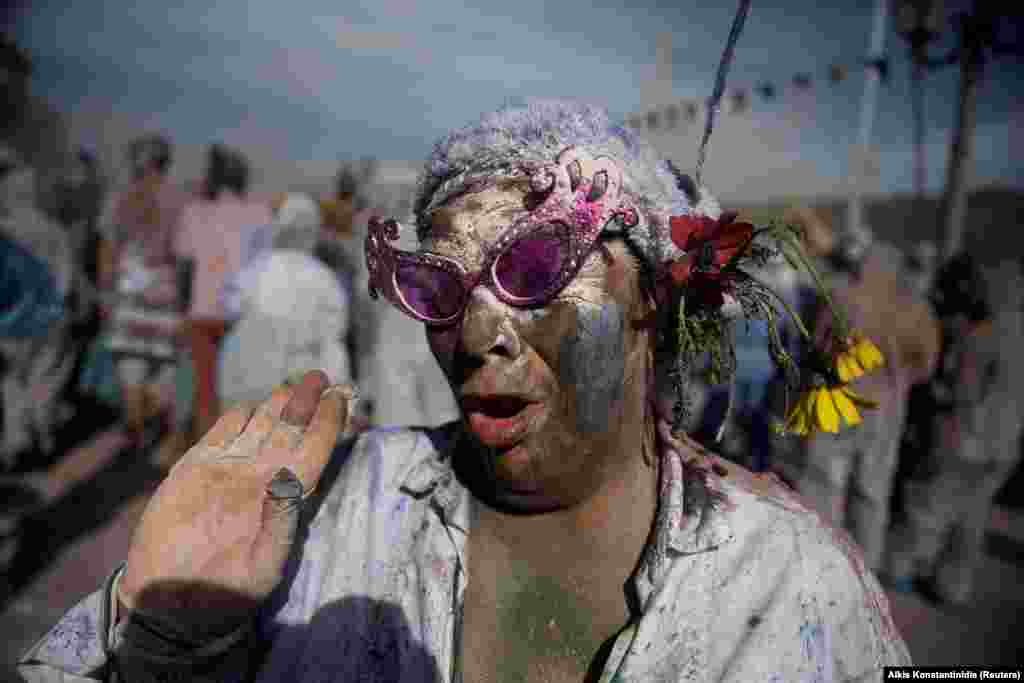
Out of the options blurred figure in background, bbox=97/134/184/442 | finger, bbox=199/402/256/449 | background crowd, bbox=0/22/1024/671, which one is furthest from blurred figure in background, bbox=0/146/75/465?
finger, bbox=199/402/256/449

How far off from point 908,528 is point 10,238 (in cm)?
721

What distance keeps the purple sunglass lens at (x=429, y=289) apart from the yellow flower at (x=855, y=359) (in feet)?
3.21

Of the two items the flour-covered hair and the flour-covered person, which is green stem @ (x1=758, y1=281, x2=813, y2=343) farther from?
the flour-covered hair

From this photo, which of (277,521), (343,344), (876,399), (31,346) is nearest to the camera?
(277,521)

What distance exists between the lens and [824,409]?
1.69m

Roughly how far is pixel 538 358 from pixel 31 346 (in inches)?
223

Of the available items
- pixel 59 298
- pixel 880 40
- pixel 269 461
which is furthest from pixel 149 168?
pixel 880 40

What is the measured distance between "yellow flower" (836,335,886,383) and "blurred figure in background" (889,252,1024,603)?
11.6 ft

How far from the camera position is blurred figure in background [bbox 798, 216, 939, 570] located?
4285 mm

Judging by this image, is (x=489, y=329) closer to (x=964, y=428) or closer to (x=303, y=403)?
(x=303, y=403)

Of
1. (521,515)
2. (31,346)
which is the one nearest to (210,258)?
(31,346)

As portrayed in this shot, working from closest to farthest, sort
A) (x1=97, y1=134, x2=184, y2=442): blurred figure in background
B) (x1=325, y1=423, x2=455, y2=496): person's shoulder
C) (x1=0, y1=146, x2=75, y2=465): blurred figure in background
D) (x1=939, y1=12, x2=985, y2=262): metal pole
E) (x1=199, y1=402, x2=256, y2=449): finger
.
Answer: (x1=199, y1=402, x2=256, y2=449): finger < (x1=325, y1=423, x2=455, y2=496): person's shoulder < (x1=0, y1=146, x2=75, y2=465): blurred figure in background < (x1=97, y1=134, x2=184, y2=442): blurred figure in background < (x1=939, y1=12, x2=985, y2=262): metal pole

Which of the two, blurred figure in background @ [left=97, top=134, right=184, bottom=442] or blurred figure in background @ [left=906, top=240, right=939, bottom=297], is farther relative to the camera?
blurred figure in background @ [left=906, top=240, right=939, bottom=297]

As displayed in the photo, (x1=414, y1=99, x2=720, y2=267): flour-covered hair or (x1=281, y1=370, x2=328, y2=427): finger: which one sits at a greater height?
(x1=414, y1=99, x2=720, y2=267): flour-covered hair
